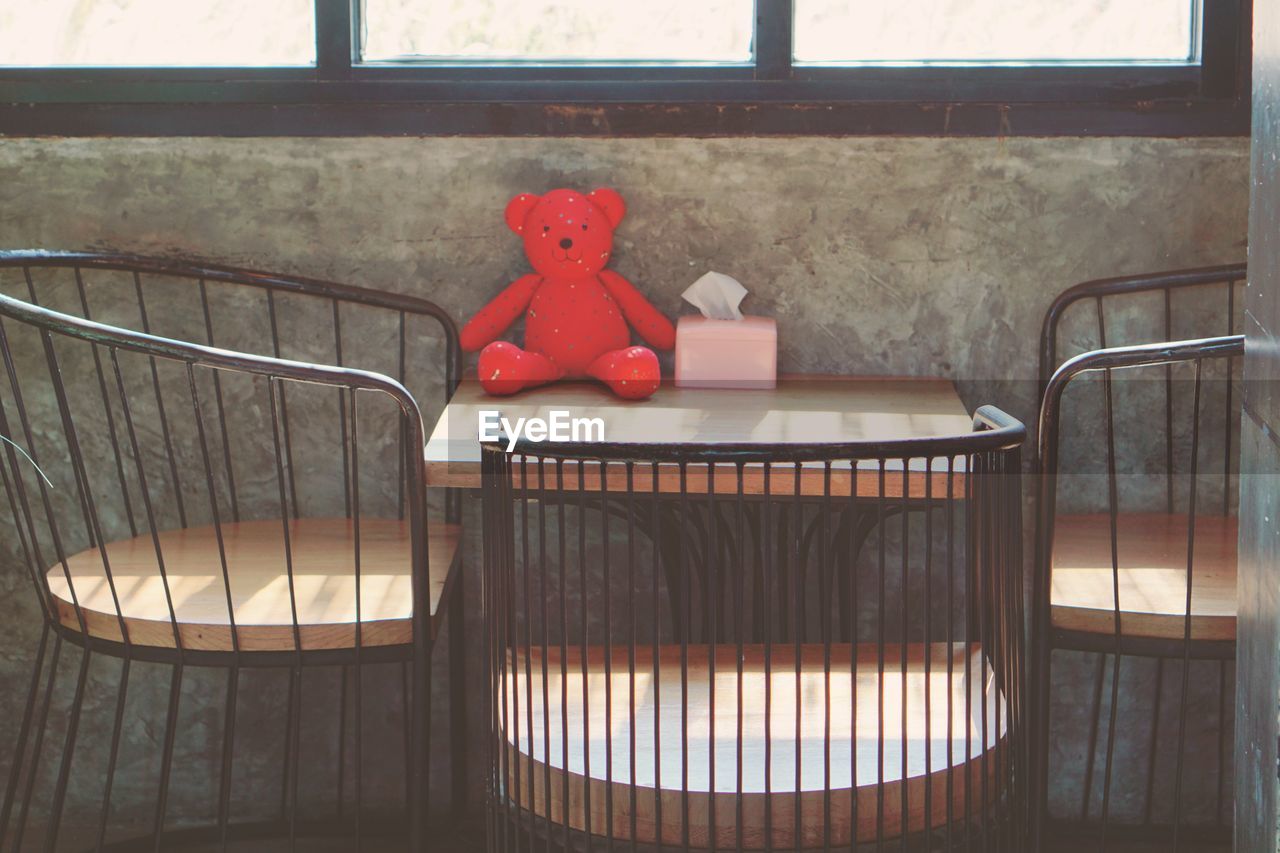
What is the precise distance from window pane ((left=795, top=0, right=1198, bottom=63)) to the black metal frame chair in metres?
0.89

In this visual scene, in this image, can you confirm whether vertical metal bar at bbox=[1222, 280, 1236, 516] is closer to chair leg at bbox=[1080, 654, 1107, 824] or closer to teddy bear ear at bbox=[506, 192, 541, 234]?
chair leg at bbox=[1080, 654, 1107, 824]

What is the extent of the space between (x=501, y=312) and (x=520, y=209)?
0.61 ft

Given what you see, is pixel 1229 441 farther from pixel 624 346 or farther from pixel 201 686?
pixel 201 686

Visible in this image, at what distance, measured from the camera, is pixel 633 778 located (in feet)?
4.96

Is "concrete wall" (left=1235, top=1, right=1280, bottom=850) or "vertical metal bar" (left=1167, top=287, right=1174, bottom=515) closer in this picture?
"concrete wall" (left=1235, top=1, right=1280, bottom=850)

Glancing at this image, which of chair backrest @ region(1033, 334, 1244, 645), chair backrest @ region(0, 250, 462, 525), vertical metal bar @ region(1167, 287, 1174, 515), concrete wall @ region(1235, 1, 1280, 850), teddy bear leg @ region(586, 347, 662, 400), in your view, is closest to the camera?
concrete wall @ region(1235, 1, 1280, 850)

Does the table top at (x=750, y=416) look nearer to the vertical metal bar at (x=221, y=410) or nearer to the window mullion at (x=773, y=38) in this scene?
the vertical metal bar at (x=221, y=410)

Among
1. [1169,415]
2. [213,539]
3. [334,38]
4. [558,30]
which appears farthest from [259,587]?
[1169,415]

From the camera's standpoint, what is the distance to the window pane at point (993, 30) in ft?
8.24

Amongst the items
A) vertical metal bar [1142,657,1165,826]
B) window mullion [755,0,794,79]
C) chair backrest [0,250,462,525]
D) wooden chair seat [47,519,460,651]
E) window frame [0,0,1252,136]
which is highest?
window mullion [755,0,794,79]

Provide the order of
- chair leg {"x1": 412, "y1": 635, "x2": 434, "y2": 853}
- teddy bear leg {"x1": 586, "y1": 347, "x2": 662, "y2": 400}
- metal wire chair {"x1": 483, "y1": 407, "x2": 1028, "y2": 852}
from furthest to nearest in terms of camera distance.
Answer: teddy bear leg {"x1": 586, "y1": 347, "x2": 662, "y2": 400}
chair leg {"x1": 412, "y1": 635, "x2": 434, "y2": 853}
metal wire chair {"x1": 483, "y1": 407, "x2": 1028, "y2": 852}

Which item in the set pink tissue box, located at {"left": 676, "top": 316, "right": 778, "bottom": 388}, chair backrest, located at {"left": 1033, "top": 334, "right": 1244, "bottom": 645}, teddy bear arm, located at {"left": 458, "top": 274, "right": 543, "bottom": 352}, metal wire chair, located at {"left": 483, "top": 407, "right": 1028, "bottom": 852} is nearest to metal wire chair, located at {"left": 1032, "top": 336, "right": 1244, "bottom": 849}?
chair backrest, located at {"left": 1033, "top": 334, "right": 1244, "bottom": 645}

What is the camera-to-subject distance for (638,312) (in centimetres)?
249

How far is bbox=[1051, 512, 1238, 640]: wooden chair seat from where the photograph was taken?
6.47ft
